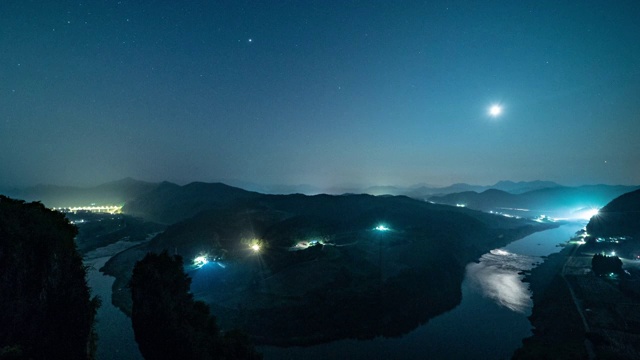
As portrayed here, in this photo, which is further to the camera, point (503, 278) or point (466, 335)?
point (503, 278)

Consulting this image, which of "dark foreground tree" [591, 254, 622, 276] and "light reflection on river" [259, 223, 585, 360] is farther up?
"dark foreground tree" [591, 254, 622, 276]

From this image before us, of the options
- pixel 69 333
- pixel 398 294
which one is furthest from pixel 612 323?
pixel 69 333

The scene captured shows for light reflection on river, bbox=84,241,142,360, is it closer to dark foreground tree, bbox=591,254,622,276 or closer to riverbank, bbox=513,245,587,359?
riverbank, bbox=513,245,587,359

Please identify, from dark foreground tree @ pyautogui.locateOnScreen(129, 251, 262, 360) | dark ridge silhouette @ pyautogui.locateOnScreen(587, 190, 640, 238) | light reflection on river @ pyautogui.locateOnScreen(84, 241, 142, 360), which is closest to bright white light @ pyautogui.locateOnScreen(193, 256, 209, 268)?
light reflection on river @ pyautogui.locateOnScreen(84, 241, 142, 360)

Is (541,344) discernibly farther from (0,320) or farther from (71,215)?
(71,215)

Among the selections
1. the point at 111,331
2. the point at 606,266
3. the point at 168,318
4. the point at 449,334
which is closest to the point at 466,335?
the point at 449,334

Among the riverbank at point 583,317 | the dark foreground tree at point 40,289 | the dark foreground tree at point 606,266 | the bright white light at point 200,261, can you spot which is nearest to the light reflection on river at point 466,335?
the riverbank at point 583,317

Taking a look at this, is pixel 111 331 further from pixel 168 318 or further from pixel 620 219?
pixel 620 219
